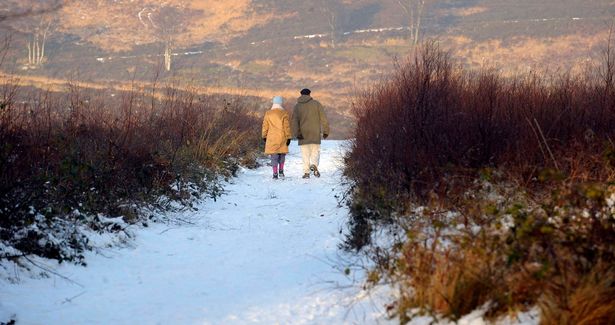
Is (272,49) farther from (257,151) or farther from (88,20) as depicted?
(257,151)

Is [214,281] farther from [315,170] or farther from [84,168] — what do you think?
[315,170]

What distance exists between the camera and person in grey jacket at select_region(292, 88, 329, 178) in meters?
12.1

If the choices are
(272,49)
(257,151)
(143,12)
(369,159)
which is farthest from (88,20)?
(369,159)

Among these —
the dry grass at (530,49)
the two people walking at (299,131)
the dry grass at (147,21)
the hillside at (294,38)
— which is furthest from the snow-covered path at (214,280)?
the dry grass at (147,21)

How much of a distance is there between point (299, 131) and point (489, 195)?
6969 millimetres

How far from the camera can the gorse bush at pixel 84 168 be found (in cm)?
557

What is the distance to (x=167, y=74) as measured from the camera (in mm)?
51281

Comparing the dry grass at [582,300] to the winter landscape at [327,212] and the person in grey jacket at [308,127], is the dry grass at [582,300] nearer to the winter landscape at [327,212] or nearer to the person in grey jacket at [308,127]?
the winter landscape at [327,212]

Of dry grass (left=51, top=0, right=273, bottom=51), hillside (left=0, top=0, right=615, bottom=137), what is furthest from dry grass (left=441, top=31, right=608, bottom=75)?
dry grass (left=51, top=0, right=273, bottom=51)

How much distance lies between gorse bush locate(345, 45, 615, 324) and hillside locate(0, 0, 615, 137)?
32.1m

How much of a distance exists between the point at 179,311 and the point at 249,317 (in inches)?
21.3

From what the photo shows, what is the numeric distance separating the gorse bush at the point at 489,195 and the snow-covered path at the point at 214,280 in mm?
449

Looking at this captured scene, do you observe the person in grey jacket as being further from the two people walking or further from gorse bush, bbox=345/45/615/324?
gorse bush, bbox=345/45/615/324

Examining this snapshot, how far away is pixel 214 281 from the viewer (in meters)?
5.41
